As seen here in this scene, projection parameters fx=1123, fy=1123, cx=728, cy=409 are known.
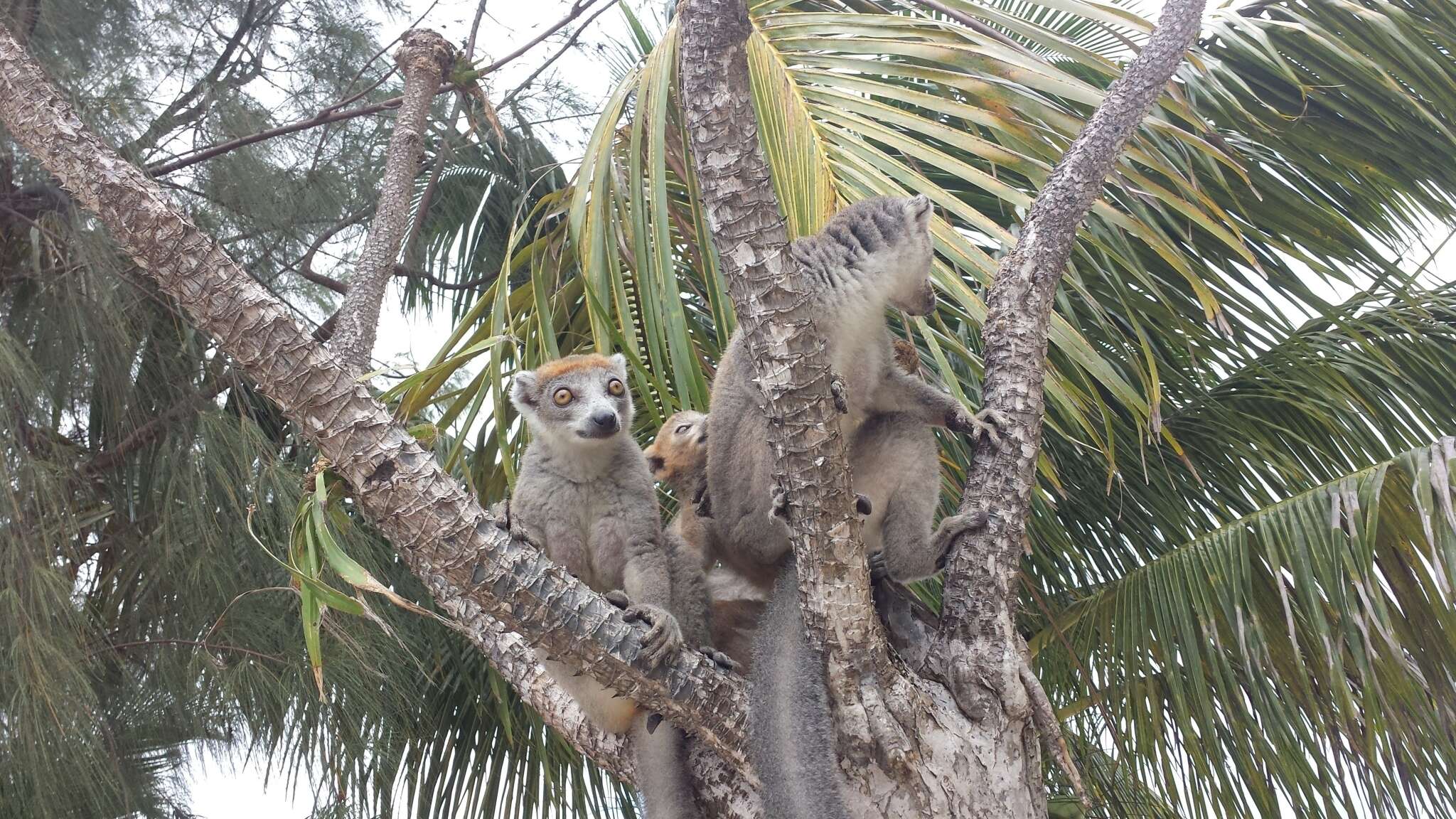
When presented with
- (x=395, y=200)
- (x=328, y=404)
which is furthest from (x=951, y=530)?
(x=395, y=200)

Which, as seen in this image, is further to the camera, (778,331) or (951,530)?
(951,530)

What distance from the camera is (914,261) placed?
357 cm

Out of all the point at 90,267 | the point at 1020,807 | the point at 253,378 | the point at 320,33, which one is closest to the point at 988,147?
the point at 1020,807

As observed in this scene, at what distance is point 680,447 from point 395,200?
1817 mm

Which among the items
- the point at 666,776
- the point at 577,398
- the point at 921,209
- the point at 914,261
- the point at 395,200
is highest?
the point at 395,200

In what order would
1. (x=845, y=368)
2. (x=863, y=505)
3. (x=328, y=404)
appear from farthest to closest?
(x=845, y=368) → (x=863, y=505) → (x=328, y=404)

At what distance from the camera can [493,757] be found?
→ 17.9 ft

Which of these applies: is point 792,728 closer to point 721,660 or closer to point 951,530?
point 721,660

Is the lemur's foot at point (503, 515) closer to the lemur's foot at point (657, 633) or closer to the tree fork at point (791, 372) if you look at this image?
the lemur's foot at point (657, 633)

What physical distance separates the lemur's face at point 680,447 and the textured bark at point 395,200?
1214 millimetres

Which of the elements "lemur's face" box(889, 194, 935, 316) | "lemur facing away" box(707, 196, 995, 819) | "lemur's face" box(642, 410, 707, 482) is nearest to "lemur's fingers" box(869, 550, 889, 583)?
"lemur facing away" box(707, 196, 995, 819)

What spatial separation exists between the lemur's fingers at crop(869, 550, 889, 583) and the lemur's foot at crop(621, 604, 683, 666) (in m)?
0.81

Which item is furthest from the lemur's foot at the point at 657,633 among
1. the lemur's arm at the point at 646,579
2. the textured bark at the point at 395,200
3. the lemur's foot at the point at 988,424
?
the textured bark at the point at 395,200

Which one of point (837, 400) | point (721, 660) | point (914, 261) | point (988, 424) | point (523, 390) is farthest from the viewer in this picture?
point (523, 390)
